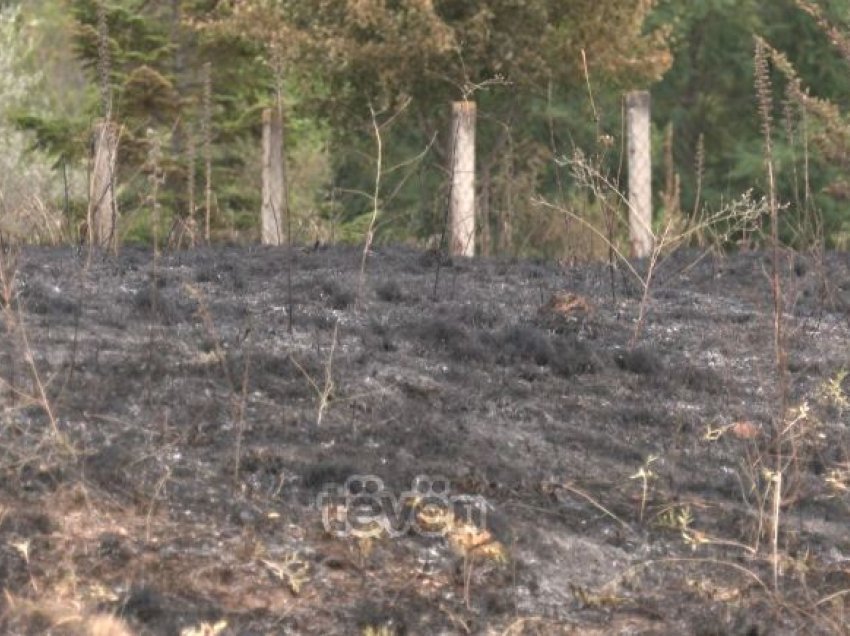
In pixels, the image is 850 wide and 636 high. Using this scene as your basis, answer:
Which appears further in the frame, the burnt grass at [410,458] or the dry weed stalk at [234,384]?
the dry weed stalk at [234,384]

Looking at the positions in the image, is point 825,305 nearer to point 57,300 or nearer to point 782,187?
point 57,300

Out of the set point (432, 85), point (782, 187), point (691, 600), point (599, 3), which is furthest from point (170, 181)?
point (691, 600)

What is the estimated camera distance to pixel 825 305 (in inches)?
290

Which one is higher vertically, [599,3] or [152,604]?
[599,3]

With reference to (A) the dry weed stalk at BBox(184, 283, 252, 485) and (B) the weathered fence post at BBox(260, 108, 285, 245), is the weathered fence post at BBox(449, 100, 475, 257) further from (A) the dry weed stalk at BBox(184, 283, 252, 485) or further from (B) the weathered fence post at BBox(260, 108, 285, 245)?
(A) the dry weed stalk at BBox(184, 283, 252, 485)

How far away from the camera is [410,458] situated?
474 cm

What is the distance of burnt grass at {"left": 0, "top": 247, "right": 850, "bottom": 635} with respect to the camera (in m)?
4.06

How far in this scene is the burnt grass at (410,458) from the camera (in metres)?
4.06

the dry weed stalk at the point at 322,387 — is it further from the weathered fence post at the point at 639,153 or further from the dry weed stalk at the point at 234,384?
the weathered fence post at the point at 639,153

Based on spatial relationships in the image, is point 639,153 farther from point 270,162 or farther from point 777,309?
point 777,309

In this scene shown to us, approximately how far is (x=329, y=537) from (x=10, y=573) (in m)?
0.83

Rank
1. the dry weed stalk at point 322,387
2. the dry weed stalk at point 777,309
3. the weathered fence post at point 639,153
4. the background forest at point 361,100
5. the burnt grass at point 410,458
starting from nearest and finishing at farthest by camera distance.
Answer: the burnt grass at point 410,458
the dry weed stalk at point 777,309
the dry weed stalk at point 322,387
the weathered fence post at point 639,153
the background forest at point 361,100

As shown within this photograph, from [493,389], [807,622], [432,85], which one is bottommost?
[807,622]

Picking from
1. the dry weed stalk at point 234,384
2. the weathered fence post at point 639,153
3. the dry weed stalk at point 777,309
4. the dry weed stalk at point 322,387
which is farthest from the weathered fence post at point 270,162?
the dry weed stalk at point 777,309
